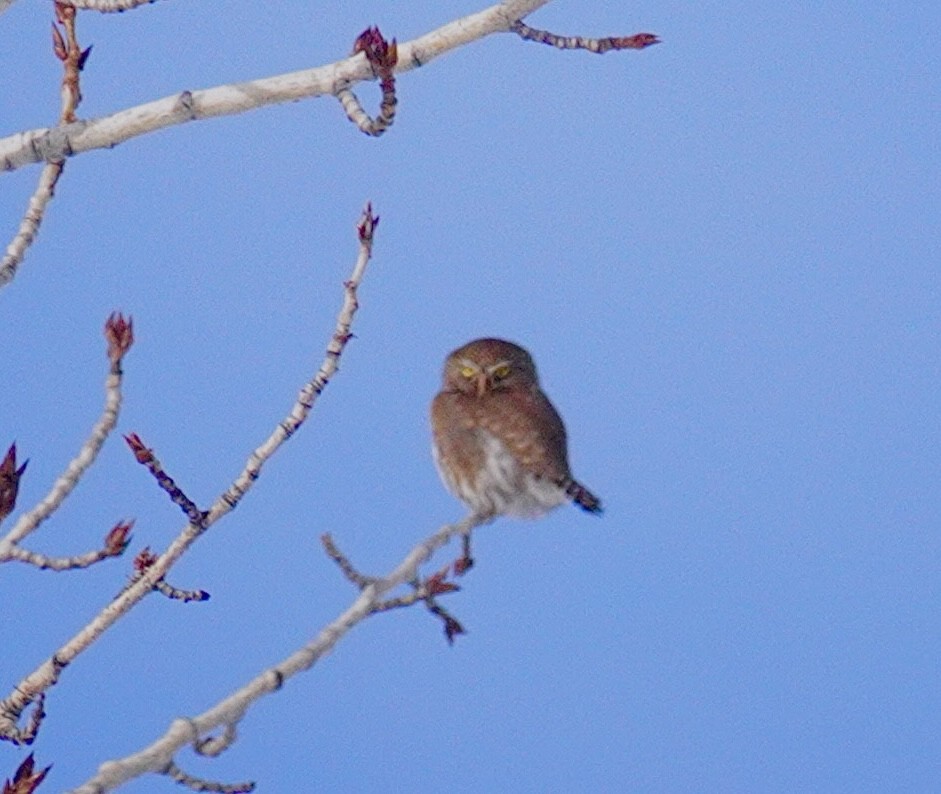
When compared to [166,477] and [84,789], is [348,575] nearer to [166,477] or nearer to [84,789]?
[166,477]

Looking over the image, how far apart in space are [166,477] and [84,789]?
0.65m

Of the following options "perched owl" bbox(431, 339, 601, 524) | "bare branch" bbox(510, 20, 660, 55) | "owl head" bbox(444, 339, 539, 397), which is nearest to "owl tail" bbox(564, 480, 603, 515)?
"perched owl" bbox(431, 339, 601, 524)

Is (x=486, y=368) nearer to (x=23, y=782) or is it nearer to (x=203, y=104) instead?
(x=203, y=104)

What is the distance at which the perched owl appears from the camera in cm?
450

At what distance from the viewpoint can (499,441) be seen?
4.55 m

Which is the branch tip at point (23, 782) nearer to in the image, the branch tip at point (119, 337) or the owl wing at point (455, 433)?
the branch tip at point (119, 337)

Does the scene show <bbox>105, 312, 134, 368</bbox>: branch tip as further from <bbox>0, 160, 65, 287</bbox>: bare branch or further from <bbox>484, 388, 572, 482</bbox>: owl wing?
<bbox>484, 388, 572, 482</bbox>: owl wing

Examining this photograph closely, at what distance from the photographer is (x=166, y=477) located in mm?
3221

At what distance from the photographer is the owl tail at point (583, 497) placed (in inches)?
178

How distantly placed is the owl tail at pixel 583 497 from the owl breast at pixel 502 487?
25 millimetres

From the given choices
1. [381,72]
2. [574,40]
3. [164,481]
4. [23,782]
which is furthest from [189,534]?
[574,40]

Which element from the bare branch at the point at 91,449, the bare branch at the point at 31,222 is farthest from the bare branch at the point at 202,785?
the bare branch at the point at 31,222

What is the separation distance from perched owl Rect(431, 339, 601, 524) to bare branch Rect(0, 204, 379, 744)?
4.04 feet

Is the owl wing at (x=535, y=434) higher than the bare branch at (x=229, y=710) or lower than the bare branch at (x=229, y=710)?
higher
